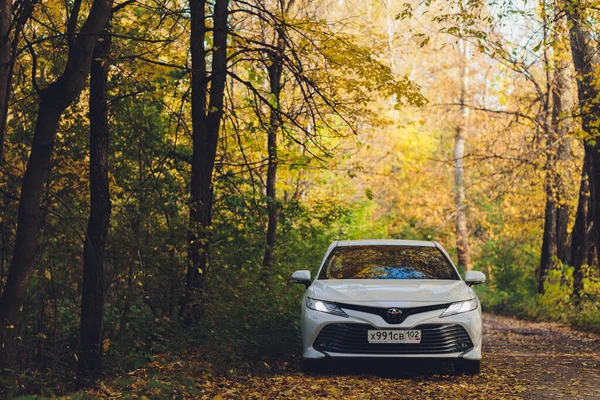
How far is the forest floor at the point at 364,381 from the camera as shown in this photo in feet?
26.8

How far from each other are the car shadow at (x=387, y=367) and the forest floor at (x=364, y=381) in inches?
0.5

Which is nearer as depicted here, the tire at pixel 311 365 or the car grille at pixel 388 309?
the car grille at pixel 388 309

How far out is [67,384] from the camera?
376 inches

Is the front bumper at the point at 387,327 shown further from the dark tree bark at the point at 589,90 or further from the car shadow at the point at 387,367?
the dark tree bark at the point at 589,90

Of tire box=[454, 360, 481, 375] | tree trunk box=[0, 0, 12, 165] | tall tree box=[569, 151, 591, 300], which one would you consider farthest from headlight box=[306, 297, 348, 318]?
tall tree box=[569, 151, 591, 300]

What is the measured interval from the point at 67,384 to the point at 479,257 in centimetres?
3731

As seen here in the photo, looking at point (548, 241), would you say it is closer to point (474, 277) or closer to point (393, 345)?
point (474, 277)

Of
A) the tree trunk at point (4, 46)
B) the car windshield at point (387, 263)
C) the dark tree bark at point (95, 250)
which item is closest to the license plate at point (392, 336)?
the car windshield at point (387, 263)

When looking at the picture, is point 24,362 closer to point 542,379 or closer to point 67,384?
point 67,384

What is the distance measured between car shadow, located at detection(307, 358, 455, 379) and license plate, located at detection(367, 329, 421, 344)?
0.70 ft

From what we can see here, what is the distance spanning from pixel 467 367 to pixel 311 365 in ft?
5.65

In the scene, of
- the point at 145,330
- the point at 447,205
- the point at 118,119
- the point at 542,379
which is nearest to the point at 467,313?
the point at 542,379

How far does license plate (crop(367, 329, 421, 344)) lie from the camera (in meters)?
9.38

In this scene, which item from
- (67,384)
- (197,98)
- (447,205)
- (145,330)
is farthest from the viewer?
(447,205)
